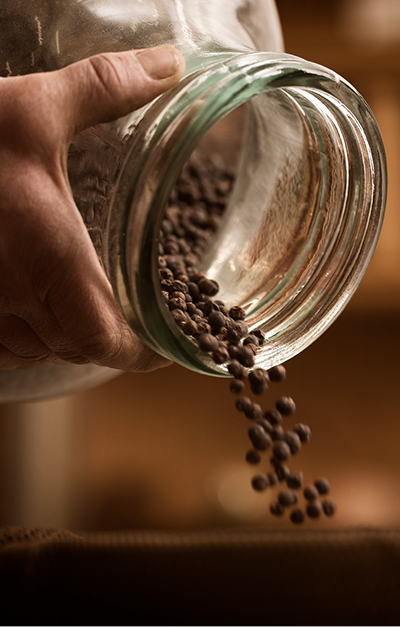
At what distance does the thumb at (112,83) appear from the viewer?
1.08 ft

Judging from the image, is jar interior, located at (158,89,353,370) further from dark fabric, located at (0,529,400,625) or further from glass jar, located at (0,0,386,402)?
dark fabric, located at (0,529,400,625)

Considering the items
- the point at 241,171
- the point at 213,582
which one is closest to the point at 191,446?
the point at 241,171

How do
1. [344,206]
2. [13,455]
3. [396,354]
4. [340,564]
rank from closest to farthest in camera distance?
1. [340,564]
2. [344,206]
3. [13,455]
4. [396,354]

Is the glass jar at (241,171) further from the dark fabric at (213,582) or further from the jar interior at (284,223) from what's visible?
the dark fabric at (213,582)

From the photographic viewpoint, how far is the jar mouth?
0.33m

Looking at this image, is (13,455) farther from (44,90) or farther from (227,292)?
(44,90)

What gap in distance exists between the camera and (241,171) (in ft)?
1.95

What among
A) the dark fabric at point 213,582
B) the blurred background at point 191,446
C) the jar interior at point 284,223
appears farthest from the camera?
the blurred background at point 191,446

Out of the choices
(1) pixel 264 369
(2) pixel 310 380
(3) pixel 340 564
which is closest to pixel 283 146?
(1) pixel 264 369

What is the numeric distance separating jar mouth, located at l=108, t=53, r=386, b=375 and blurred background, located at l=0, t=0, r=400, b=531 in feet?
3.13

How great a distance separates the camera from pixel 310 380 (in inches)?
65.0

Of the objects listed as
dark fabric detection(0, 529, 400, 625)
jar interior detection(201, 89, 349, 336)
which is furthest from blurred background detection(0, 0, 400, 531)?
dark fabric detection(0, 529, 400, 625)

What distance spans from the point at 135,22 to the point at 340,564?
0.36 metres

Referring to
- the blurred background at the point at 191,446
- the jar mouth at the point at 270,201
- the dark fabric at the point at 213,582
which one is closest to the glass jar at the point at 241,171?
the jar mouth at the point at 270,201
